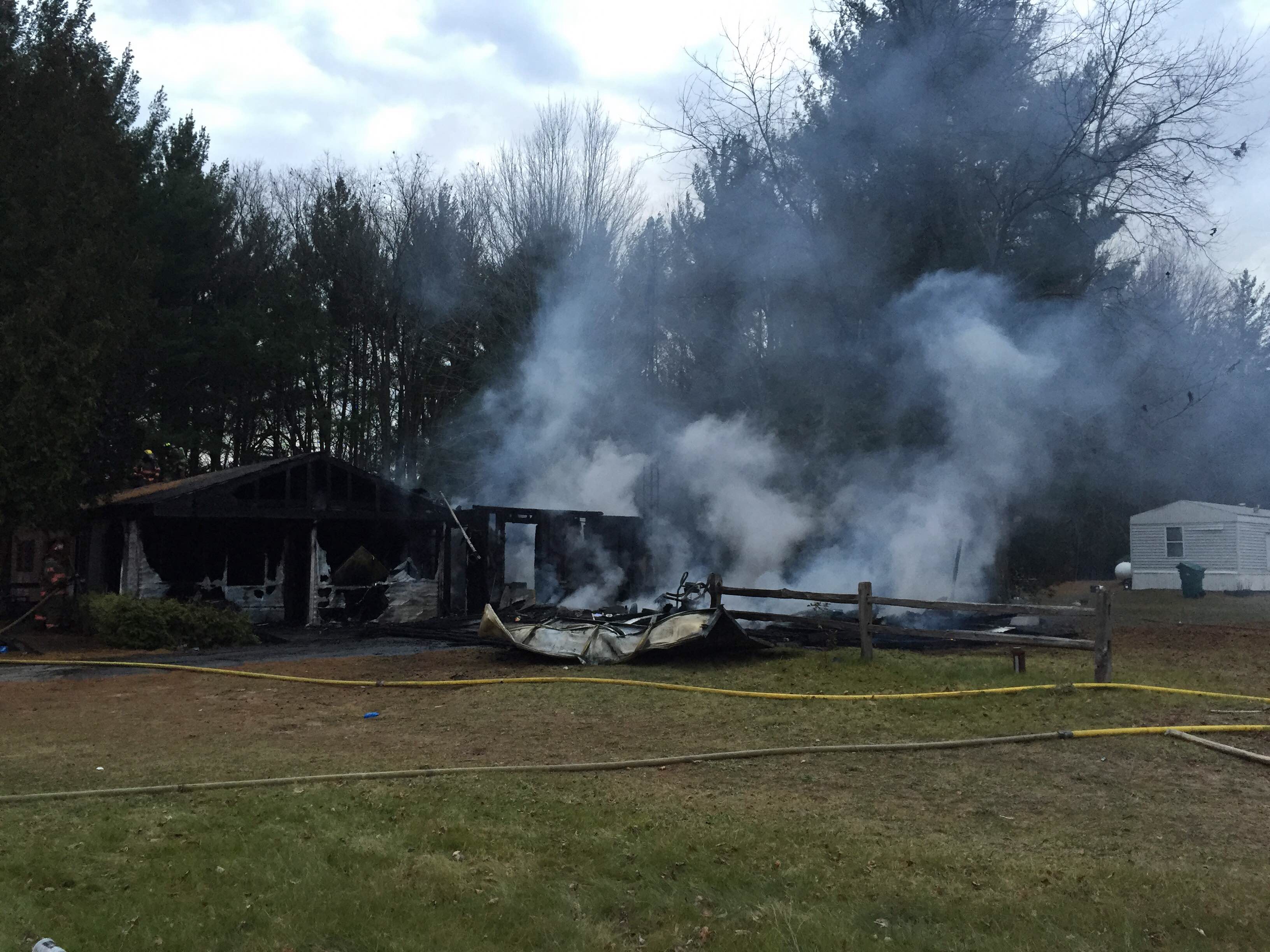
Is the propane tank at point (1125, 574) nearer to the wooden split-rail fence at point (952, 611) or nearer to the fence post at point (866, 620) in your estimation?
the wooden split-rail fence at point (952, 611)

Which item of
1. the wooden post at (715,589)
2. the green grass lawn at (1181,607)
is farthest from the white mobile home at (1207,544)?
the wooden post at (715,589)

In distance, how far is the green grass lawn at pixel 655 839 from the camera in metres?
3.97

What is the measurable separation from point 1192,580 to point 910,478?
895 cm

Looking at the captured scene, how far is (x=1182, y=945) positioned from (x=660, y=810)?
2.61m

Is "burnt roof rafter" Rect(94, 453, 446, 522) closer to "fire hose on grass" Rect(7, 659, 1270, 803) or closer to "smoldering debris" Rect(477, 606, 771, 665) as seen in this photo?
"smoldering debris" Rect(477, 606, 771, 665)

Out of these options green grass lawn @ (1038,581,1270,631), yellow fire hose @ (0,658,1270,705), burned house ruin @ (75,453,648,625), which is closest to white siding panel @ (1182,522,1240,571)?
green grass lawn @ (1038,581,1270,631)

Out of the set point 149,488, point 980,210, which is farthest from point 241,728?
point 980,210

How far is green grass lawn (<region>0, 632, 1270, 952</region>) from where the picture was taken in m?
3.97

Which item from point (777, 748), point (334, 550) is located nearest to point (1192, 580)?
point (334, 550)

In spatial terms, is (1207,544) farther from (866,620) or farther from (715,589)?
(866,620)

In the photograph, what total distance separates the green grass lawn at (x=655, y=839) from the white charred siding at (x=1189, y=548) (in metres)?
20.9

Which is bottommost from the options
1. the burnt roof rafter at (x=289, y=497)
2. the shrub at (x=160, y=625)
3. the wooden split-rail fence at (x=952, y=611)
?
the shrub at (x=160, y=625)

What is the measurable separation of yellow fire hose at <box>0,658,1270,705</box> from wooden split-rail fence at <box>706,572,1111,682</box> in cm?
38

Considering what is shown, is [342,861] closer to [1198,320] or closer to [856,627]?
[856,627]
